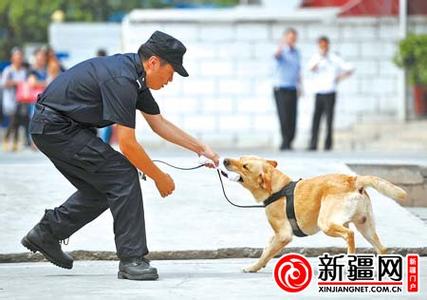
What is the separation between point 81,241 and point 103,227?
1.76 ft

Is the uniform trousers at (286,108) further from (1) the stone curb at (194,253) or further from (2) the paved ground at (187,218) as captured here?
(1) the stone curb at (194,253)

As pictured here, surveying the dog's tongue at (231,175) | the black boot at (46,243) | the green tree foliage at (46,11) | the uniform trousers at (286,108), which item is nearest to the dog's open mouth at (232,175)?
the dog's tongue at (231,175)

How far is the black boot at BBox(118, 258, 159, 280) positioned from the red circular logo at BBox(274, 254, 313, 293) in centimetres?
91

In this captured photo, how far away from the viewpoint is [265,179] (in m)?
9.13

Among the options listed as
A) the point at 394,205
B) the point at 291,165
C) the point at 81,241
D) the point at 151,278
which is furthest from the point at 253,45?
the point at 151,278

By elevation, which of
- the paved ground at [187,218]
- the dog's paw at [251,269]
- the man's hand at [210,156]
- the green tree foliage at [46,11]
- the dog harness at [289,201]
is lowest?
the green tree foliage at [46,11]

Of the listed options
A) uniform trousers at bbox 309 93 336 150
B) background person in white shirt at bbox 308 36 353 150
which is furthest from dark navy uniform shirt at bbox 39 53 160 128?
uniform trousers at bbox 309 93 336 150

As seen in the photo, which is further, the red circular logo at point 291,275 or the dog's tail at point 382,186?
the dog's tail at point 382,186

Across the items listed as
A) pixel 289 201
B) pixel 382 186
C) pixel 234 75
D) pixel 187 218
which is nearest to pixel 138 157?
pixel 289 201

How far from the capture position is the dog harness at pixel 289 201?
912 cm

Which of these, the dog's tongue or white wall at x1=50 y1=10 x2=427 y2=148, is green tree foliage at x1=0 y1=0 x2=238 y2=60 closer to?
white wall at x1=50 y1=10 x2=427 y2=148

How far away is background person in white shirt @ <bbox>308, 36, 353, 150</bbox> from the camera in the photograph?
21.7m

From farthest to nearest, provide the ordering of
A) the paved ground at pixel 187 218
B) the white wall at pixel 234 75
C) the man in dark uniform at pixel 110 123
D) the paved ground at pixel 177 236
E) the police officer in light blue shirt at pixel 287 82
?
the white wall at pixel 234 75 < the police officer in light blue shirt at pixel 287 82 < the paved ground at pixel 187 218 < the man in dark uniform at pixel 110 123 < the paved ground at pixel 177 236

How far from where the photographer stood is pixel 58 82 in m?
8.95
